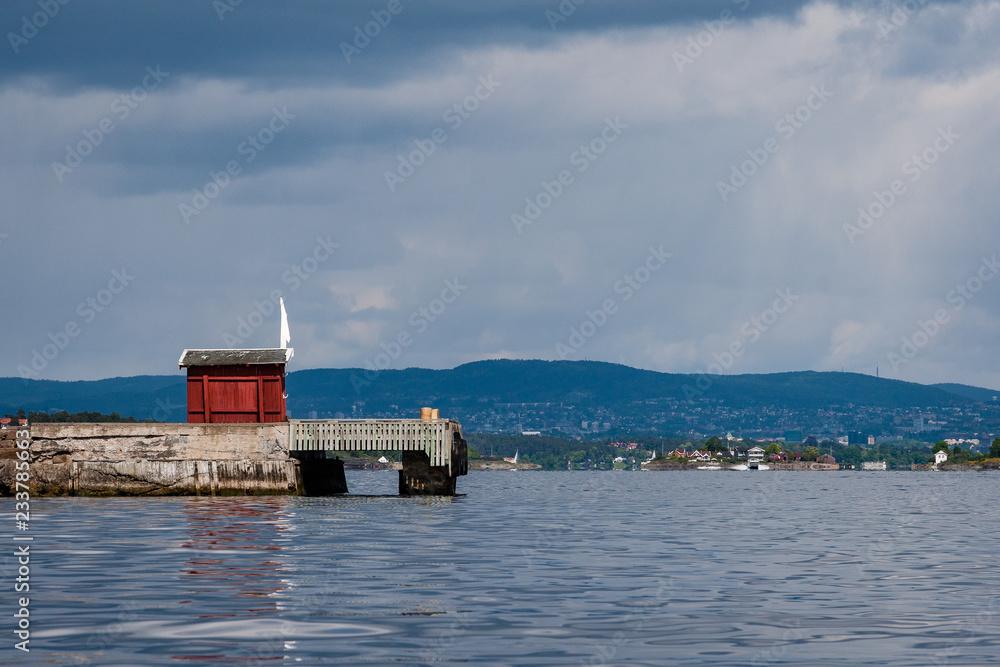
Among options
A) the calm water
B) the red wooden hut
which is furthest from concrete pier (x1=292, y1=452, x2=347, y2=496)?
the calm water

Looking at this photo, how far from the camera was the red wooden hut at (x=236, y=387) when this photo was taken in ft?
198

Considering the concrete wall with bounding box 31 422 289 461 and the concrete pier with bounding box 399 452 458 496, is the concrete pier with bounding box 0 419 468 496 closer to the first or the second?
the concrete wall with bounding box 31 422 289 461

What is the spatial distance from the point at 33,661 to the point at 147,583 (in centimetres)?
752

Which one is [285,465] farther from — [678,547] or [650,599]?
[650,599]

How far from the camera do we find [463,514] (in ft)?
158

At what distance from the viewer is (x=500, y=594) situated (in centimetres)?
2161

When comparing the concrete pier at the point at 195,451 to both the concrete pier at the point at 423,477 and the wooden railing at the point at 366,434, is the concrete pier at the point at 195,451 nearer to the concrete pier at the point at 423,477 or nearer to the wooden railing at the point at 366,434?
the wooden railing at the point at 366,434

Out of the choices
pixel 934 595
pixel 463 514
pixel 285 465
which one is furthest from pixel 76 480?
pixel 934 595

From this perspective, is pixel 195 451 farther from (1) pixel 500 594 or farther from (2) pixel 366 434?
(1) pixel 500 594

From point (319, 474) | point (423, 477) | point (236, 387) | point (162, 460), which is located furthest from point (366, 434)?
point (162, 460)

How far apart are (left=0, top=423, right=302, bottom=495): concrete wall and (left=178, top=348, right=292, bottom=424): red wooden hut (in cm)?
234

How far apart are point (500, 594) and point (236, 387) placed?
41.4m

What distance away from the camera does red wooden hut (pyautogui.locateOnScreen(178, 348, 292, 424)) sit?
60469 millimetres

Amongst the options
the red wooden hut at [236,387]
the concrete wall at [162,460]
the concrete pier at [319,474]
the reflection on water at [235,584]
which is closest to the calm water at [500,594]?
the reflection on water at [235,584]
